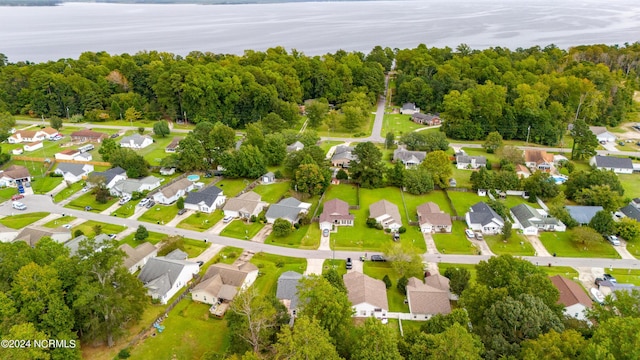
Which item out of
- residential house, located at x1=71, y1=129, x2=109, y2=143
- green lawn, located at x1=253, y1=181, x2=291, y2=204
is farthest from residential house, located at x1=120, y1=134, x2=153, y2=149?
green lawn, located at x1=253, y1=181, x2=291, y2=204

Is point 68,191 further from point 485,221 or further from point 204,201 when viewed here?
point 485,221

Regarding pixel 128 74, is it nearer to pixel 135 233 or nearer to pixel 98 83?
pixel 98 83

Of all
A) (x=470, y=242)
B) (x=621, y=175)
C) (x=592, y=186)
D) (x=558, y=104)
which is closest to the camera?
(x=470, y=242)

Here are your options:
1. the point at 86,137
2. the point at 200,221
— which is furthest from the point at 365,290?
the point at 86,137

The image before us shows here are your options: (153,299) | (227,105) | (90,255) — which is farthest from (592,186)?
(227,105)

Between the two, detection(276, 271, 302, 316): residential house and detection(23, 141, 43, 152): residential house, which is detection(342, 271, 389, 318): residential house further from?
detection(23, 141, 43, 152): residential house

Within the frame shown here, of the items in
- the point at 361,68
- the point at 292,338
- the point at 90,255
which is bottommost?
the point at 292,338
